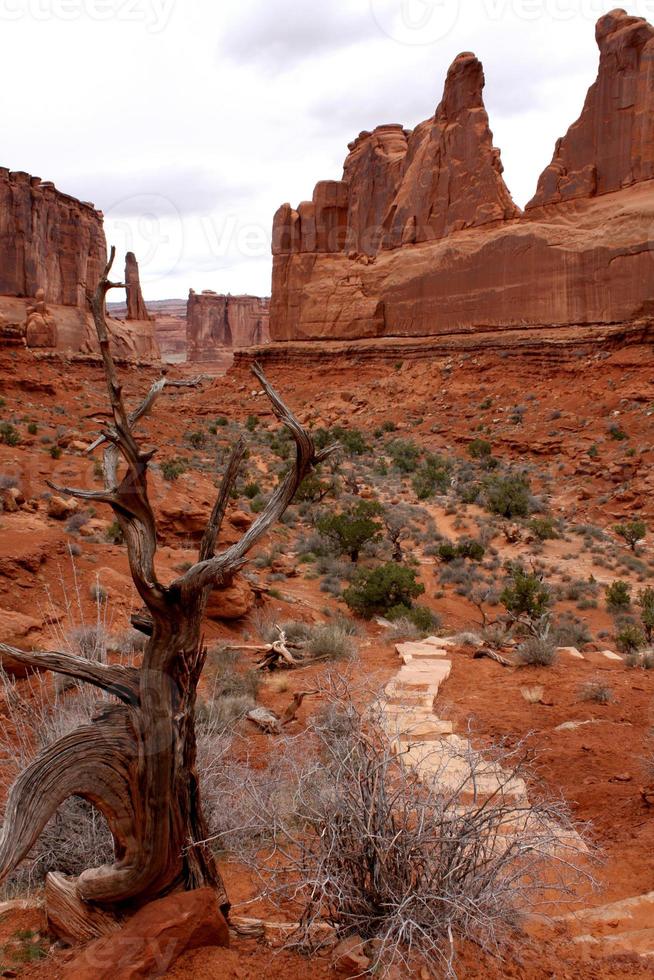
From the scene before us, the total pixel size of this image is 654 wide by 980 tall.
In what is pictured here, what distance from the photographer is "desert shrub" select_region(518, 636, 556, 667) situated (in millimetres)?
7613

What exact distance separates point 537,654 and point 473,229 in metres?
32.8

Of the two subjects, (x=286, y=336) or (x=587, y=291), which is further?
(x=286, y=336)

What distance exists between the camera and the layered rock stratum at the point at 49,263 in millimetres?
53562

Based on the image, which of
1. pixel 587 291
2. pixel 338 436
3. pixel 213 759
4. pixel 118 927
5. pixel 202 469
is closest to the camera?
pixel 118 927

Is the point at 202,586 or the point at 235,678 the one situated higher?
the point at 202,586

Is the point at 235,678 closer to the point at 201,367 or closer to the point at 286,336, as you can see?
the point at 286,336

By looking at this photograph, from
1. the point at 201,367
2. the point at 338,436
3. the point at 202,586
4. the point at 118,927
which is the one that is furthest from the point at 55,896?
the point at 201,367

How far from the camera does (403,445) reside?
28516mm

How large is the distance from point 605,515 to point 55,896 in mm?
18967

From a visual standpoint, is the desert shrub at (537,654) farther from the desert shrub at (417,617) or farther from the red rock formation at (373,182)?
the red rock formation at (373,182)

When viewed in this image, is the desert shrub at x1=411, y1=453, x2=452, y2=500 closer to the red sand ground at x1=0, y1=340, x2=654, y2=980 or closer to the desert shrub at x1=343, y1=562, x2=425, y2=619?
the red sand ground at x1=0, y1=340, x2=654, y2=980

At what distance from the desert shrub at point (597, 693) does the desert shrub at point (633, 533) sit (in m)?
11.0

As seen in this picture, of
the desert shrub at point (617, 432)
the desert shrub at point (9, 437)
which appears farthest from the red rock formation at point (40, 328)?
the desert shrub at point (617, 432)

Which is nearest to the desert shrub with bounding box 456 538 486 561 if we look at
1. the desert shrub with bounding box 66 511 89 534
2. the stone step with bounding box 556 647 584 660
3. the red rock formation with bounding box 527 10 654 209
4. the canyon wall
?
the stone step with bounding box 556 647 584 660
